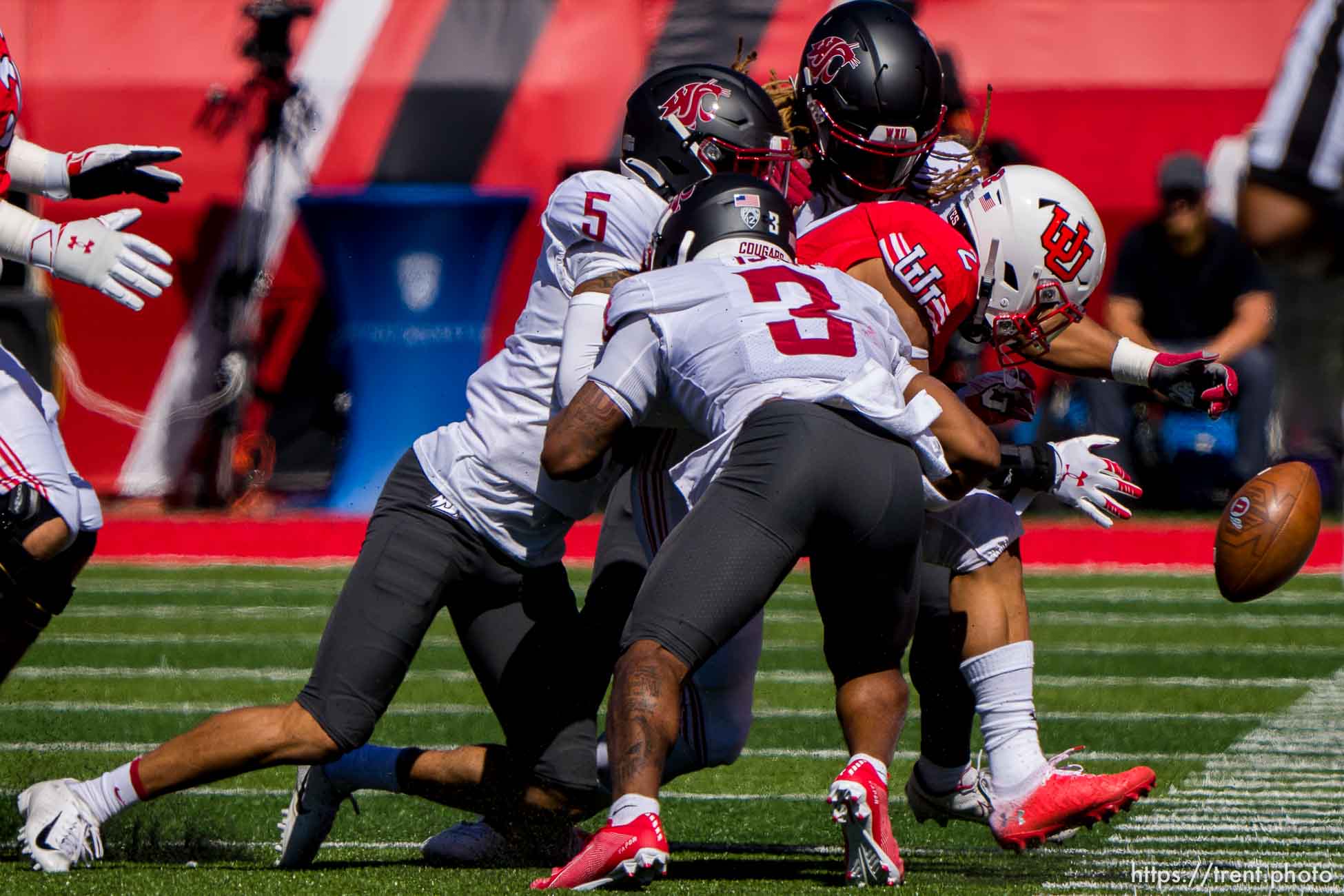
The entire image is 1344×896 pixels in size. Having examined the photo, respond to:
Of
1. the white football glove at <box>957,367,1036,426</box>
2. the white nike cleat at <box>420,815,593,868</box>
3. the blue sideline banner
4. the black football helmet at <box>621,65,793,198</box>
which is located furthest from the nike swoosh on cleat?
the blue sideline banner

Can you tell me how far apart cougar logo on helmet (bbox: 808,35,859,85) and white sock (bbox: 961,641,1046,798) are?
1251mm

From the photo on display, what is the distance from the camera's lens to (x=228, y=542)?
10.8m

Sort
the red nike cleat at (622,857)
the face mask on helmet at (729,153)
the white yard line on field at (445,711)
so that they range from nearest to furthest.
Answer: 1. the red nike cleat at (622,857)
2. the face mask on helmet at (729,153)
3. the white yard line on field at (445,711)

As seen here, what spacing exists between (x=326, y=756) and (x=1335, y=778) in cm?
260

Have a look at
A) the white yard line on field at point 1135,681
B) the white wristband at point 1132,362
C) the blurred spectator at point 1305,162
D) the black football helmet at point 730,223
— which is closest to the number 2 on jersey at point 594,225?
the black football helmet at point 730,223

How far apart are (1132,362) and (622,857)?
1834 mm

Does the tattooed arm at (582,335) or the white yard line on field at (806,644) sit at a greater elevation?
the tattooed arm at (582,335)

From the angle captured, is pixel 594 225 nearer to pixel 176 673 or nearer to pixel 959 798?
pixel 959 798

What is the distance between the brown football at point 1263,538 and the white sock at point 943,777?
661 millimetres

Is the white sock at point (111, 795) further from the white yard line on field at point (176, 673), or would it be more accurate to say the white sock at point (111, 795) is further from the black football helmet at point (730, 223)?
the white yard line on field at point (176, 673)

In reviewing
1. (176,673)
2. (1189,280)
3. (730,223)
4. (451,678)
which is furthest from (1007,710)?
(1189,280)

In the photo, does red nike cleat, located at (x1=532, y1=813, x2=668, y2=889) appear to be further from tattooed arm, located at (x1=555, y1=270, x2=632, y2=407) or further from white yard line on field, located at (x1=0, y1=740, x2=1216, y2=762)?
white yard line on field, located at (x1=0, y1=740, x2=1216, y2=762)

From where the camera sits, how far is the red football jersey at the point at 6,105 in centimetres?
445

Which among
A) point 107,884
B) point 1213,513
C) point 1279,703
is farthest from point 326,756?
point 1213,513
